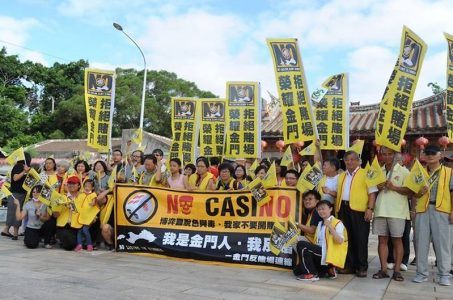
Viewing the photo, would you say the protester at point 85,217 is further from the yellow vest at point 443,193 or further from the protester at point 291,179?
the yellow vest at point 443,193

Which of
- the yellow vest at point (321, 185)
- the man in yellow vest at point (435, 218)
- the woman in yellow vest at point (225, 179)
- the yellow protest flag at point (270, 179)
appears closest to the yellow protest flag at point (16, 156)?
the woman in yellow vest at point (225, 179)

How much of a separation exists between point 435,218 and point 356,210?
0.99 m

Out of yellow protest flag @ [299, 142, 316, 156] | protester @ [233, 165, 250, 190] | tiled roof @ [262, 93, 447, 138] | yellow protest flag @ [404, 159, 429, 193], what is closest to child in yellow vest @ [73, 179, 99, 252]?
protester @ [233, 165, 250, 190]

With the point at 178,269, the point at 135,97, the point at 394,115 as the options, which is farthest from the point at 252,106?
the point at 135,97

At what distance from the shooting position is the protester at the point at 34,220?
7.93 metres

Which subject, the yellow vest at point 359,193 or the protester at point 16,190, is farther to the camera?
the protester at point 16,190

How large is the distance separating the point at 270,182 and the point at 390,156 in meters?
1.78

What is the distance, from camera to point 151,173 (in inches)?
316

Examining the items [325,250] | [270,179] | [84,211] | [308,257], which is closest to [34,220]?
[84,211]

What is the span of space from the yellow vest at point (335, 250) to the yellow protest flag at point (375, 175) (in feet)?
2.28

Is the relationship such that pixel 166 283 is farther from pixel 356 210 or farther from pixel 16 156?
pixel 16 156

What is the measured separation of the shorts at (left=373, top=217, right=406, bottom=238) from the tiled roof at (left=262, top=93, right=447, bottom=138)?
7.33m

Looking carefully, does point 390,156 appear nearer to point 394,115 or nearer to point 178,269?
point 394,115

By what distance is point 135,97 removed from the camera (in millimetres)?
33844
